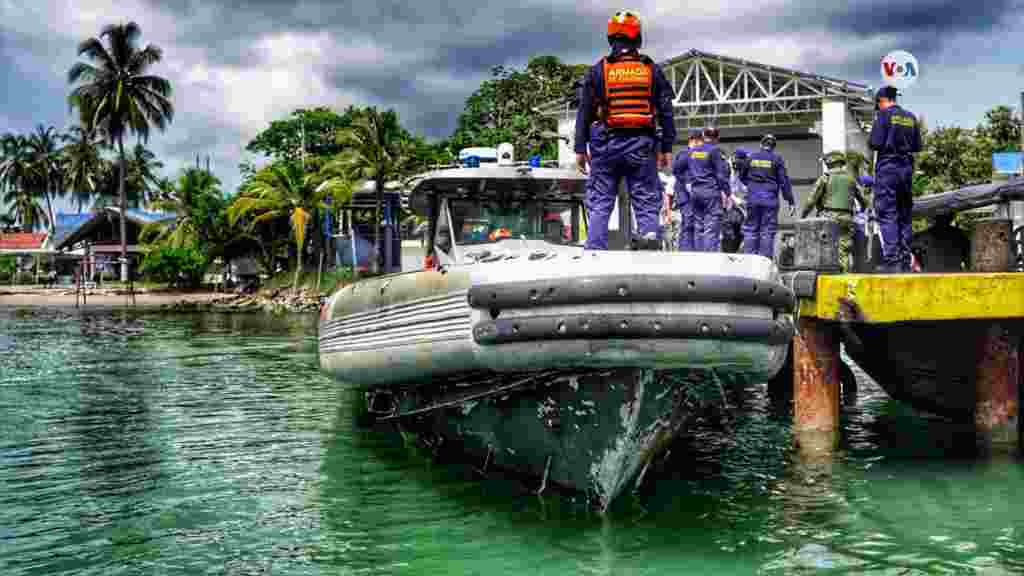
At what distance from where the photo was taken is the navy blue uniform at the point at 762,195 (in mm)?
10922

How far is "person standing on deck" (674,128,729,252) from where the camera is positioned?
10047 millimetres

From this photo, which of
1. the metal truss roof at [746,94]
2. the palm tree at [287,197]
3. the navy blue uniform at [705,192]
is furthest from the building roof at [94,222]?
the navy blue uniform at [705,192]

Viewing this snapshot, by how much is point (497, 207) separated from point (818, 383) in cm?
310

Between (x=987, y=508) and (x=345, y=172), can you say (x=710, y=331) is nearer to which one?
(x=987, y=508)

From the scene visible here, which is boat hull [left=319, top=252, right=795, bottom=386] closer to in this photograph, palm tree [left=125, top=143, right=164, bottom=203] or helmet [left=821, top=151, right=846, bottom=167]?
helmet [left=821, top=151, right=846, bottom=167]

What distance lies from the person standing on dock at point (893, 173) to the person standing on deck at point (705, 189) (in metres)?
1.51

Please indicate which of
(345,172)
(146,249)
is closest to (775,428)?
(345,172)

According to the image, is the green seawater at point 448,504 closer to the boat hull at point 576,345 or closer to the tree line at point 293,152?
the boat hull at point 576,345

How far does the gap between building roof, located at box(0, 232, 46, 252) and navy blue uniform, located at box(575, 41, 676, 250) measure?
2717 inches

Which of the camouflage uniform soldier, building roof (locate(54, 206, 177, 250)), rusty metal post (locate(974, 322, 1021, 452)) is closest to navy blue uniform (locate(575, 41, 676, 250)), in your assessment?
rusty metal post (locate(974, 322, 1021, 452))

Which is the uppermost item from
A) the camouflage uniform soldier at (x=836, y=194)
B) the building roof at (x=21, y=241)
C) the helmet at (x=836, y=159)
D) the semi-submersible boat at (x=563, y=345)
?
the building roof at (x=21, y=241)

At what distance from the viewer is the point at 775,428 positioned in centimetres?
1000

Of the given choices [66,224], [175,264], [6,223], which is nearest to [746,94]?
[175,264]

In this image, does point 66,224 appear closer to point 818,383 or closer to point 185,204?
point 185,204
